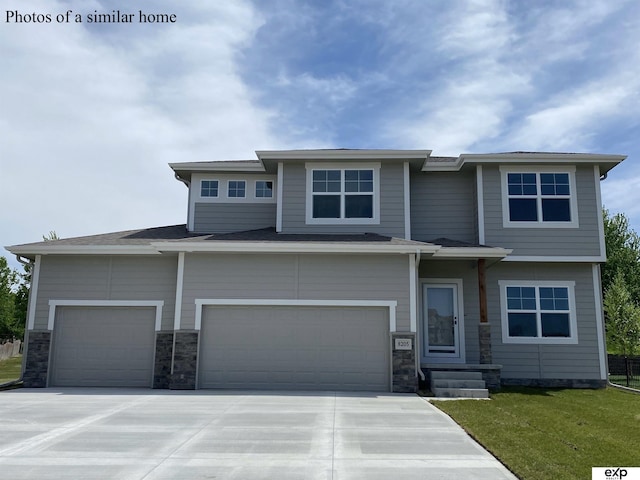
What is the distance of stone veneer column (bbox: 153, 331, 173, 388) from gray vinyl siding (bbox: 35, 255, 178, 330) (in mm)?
486

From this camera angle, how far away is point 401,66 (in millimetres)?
12570

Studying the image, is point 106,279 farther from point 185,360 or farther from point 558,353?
point 558,353

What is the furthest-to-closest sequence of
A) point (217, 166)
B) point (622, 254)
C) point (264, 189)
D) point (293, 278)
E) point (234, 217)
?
point (622, 254), point (264, 189), point (234, 217), point (217, 166), point (293, 278)

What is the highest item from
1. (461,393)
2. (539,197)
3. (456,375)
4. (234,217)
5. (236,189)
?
(236,189)

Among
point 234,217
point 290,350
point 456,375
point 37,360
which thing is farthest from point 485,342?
point 37,360

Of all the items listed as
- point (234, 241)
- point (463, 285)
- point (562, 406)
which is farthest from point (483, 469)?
point (463, 285)

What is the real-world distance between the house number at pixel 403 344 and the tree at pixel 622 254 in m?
22.9

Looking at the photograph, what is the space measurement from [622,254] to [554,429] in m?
28.0

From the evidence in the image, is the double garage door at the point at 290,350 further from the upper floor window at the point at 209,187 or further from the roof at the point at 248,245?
the upper floor window at the point at 209,187

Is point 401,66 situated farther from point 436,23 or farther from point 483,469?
point 483,469

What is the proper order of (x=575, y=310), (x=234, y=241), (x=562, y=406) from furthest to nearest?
(x=575, y=310) < (x=234, y=241) < (x=562, y=406)

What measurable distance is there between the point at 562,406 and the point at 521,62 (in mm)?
7602

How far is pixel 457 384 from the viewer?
1123 cm

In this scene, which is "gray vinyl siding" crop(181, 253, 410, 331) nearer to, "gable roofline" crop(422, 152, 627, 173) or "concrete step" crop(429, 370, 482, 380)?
"concrete step" crop(429, 370, 482, 380)
